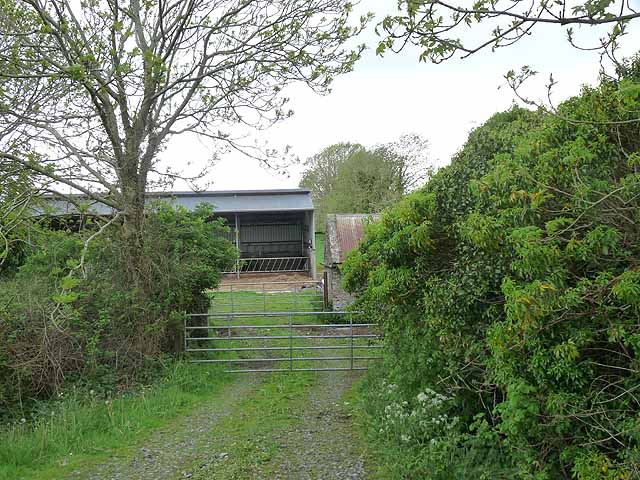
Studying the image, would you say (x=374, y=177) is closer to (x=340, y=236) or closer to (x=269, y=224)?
(x=269, y=224)

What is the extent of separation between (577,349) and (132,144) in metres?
9.90

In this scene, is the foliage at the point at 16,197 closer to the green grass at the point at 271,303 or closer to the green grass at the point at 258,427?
the green grass at the point at 258,427

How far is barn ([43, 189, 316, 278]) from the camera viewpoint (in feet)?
105

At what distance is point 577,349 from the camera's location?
3.91m

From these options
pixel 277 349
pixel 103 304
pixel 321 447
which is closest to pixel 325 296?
pixel 277 349

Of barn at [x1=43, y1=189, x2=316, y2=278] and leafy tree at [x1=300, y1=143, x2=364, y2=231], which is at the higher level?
leafy tree at [x1=300, y1=143, x2=364, y2=231]

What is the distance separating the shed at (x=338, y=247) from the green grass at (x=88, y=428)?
31.7 ft

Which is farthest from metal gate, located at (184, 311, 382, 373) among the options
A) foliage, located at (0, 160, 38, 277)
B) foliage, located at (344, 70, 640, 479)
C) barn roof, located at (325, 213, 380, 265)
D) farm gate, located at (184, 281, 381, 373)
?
foliage, located at (344, 70, 640, 479)

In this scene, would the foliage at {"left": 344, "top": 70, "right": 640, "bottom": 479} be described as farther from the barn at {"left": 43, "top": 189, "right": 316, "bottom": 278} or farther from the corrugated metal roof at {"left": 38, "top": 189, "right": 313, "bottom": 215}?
the corrugated metal roof at {"left": 38, "top": 189, "right": 313, "bottom": 215}

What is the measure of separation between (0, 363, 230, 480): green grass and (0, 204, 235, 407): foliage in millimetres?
774

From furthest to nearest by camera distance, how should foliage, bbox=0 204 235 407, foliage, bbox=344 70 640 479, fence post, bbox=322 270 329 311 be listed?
fence post, bbox=322 270 329 311, foliage, bbox=0 204 235 407, foliage, bbox=344 70 640 479

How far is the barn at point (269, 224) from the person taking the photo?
105 feet

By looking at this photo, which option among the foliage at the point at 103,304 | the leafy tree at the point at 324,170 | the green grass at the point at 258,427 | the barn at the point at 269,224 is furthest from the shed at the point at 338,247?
the leafy tree at the point at 324,170

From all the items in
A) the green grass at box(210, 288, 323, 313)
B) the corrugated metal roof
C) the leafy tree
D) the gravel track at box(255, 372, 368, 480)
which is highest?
the leafy tree
